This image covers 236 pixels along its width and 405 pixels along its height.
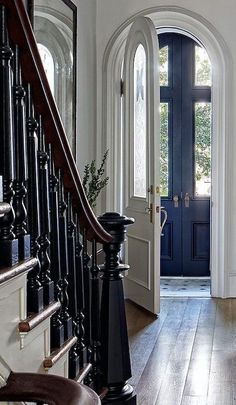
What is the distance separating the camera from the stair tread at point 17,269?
1422 mm

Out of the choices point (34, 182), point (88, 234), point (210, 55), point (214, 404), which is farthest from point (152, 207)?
point (34, 182)

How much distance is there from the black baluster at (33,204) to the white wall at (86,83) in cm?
319

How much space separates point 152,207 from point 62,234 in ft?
9.41

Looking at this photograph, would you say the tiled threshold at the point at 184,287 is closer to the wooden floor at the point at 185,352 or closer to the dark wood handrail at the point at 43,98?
the wooden floor at the point at 185,352

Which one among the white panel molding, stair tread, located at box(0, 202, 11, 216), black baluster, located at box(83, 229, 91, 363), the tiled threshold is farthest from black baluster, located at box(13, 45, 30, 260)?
the tiled threshold

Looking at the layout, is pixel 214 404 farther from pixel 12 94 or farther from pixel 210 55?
pixel 210 55

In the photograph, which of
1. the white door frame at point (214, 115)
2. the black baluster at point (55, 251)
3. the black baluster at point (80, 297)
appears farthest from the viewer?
the white door frame at point (214, 115)

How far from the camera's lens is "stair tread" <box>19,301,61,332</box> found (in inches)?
61.2

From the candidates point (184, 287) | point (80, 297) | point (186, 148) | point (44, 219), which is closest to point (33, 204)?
point (44, 219)

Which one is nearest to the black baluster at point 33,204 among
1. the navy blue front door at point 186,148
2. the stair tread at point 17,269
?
the stair tread at point 17,269

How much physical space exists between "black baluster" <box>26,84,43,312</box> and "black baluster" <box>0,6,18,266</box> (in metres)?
0.19

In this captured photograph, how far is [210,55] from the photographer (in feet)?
18.1

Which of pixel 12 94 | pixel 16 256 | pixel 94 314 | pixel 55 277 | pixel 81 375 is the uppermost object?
pixel 12 94

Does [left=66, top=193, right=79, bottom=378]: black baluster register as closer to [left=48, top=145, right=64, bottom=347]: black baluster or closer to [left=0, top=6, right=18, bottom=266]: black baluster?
[left=48, top=145, right=64, bottom=347]: black baluster
